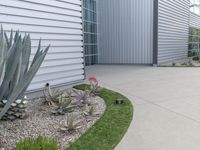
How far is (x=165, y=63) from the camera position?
16.1 metres

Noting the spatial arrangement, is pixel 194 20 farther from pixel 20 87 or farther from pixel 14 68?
pixel 20 87

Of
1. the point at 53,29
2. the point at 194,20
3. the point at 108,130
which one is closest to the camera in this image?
the point at 108,130

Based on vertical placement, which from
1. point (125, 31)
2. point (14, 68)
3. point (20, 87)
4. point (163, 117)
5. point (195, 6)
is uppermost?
point (195, 6)

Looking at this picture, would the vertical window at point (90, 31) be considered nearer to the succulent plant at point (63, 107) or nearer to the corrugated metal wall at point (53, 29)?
the corrugated metal wall at point (53, 29)

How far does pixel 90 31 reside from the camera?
1642 cm

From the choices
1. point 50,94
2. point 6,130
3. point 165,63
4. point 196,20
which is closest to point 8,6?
point 50,94

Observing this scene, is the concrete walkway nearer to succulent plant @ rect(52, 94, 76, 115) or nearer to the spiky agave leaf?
succulent plant @ rect(52, 94, 76, 115)

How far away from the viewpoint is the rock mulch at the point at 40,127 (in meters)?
3.67

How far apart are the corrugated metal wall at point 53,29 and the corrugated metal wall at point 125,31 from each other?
7856 mm

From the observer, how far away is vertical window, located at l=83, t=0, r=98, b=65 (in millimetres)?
15805

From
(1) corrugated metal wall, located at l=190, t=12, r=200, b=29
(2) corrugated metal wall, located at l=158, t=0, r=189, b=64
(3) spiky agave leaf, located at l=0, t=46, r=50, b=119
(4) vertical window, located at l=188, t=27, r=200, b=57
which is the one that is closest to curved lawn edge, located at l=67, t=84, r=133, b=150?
(3) spiky agave leaf, located at l=0, t=46, r=50, b=119

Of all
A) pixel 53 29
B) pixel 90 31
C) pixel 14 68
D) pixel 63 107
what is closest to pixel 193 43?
pixel 90 31

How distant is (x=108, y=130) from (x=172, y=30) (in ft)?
48.3

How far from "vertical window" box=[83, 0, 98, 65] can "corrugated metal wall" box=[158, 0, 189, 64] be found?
14.5ft
